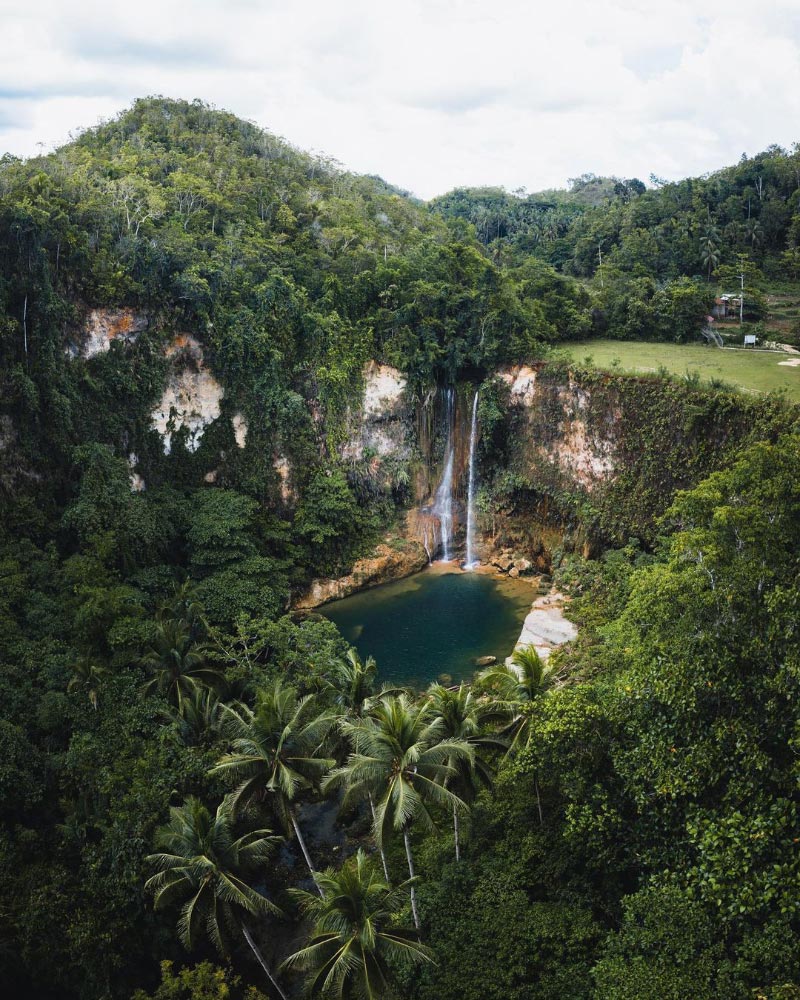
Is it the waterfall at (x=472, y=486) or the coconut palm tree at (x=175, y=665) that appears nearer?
the coconut palm tree at (x=175, y=665)

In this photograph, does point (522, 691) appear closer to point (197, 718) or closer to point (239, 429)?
point (197, 718)

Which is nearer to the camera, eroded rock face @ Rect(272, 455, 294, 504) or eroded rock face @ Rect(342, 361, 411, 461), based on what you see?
eroded rock face @ Rect(272, 455, 294, 504)

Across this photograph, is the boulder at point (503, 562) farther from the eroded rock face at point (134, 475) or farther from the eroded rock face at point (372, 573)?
the eroded rock face at point (134, 475)

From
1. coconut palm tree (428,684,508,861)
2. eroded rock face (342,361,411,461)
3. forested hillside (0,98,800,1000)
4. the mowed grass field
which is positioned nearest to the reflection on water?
forested hillside (0,98,800,1000)

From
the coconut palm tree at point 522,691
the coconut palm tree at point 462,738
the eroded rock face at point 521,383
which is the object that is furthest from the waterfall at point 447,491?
the coconut palm tree at point 462,738

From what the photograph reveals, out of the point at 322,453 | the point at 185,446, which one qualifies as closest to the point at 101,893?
the point at 185,446

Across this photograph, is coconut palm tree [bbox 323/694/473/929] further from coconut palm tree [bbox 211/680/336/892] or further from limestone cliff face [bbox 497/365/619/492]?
limestone cliff face [bbox 497/365/619/492]

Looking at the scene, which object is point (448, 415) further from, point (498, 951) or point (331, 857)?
point (498, 951)
